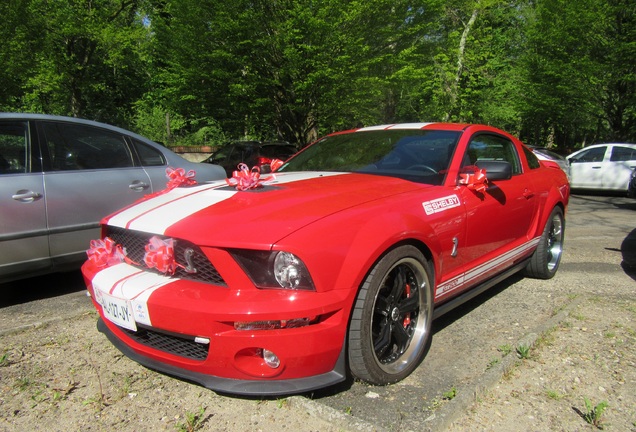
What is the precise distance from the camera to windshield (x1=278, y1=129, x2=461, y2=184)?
3.27m

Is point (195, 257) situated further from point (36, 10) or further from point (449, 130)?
point (36, 10)

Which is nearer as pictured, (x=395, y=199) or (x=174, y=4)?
(x=395, y=199)

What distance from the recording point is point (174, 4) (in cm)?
1134

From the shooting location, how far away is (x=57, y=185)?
3768 millimetres

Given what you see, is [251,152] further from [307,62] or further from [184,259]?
[184,259]

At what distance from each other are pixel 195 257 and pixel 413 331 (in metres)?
1.36

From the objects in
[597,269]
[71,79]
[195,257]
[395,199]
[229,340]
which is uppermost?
[71,79]

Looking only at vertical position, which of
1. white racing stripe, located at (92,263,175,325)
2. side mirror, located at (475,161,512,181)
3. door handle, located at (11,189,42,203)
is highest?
side mirror, located at (475,161,512,181)

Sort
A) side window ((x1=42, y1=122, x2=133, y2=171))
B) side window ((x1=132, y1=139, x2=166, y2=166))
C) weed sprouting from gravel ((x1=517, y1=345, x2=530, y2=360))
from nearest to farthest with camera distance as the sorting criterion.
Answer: weed sprouting from gravel ((x1=517, y1=345, x2=530, y2=360)), side window ((x1=42, y1=122, x2=133, y2=171)), side window ((x1=132, y1=139, x2=166, y2=166))

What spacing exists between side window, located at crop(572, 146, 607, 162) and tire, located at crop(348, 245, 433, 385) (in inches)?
485

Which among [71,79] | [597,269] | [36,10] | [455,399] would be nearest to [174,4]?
[36,10]

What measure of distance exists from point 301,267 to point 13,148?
2.90 m

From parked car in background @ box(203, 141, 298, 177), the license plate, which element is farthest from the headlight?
parked car in background @ box(203, 141, 298, 177)

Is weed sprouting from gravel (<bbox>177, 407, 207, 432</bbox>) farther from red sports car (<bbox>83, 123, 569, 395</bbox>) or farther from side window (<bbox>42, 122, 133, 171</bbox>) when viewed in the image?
side window (<bbox>42, 122, 133, 171</bbox>)
